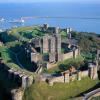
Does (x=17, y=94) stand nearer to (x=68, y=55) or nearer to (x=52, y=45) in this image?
(x=68, y=55)

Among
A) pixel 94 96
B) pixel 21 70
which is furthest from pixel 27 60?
pixel 94 96

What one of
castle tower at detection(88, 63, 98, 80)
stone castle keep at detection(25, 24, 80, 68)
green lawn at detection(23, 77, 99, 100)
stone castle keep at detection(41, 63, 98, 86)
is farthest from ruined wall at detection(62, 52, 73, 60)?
green lawn at detection(23, 77, 99, 100)

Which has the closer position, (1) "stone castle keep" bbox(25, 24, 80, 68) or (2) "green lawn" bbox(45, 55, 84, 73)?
(2) "green lawn" bbox(45, 55, 84, 73)

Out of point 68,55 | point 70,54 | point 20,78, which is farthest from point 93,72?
point 20,78

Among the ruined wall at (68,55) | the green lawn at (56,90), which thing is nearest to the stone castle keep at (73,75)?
the green lawn at (56,90)

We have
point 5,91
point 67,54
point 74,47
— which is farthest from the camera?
point 74,47

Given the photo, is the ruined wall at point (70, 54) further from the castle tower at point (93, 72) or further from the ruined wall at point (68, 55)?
the castle tower at point (93, 72)

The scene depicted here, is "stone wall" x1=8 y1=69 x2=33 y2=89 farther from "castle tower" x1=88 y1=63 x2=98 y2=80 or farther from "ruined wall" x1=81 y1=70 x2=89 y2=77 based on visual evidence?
"castle tower" x1=88 y1=63 x2=98 y2=80

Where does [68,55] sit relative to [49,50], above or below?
below

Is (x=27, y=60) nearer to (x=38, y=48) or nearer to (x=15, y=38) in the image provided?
(x=38, y=48)
